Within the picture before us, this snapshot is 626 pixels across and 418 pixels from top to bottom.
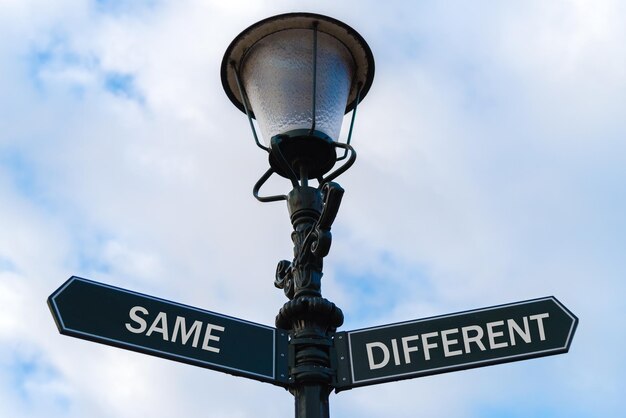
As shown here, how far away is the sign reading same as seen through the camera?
141 inches

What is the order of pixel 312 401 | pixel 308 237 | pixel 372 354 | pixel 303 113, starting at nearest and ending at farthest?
pixel 312 401
pixel 372 354
pixel 308 237
pixel 303 113

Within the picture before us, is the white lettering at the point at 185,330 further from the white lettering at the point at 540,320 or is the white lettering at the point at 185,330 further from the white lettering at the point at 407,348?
the white lettering at the point at 540,320

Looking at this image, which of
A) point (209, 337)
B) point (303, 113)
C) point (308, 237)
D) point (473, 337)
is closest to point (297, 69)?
point (303, 113)

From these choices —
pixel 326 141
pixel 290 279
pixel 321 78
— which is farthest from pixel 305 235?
pixel 321 78

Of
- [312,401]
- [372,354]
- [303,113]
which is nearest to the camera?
[312,401]

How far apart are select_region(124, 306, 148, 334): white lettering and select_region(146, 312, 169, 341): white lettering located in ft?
0.08

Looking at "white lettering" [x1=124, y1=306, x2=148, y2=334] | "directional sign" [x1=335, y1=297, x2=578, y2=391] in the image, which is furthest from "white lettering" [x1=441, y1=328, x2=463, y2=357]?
"white lettering" [x1=124, y1=306, x2=148, y2=334]

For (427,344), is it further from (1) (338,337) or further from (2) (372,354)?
(1) (338,337)

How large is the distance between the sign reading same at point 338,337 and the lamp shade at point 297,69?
0.92m

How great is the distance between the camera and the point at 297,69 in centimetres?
423

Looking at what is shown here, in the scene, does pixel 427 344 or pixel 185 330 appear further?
pixel 427 344

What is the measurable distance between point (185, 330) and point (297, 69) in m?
1.25

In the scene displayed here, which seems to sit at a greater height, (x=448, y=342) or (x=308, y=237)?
(x=308, y=237)

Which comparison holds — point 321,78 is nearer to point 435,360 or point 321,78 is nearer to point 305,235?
point 305,235
